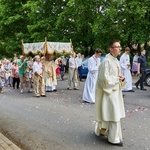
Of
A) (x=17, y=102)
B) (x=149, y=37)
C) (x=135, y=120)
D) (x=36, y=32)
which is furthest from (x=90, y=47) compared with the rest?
(x=135, y=120)

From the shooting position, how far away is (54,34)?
103 feet

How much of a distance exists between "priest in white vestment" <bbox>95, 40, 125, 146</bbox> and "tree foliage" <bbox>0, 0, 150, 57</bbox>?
18.0m

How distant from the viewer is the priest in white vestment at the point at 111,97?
617cm

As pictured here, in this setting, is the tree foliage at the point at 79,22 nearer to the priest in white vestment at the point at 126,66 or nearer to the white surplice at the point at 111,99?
the priest in white vestment at the point at 126,66

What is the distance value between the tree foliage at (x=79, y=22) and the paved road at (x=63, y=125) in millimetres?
13398

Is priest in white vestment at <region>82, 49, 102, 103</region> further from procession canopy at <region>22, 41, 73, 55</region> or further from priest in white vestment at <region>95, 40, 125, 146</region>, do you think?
priest in white vestment at <region>95, 40, 125, 146</region>

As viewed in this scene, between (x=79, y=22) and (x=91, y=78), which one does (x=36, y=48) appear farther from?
(x=79, y=22)

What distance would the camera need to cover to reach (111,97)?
245 inches

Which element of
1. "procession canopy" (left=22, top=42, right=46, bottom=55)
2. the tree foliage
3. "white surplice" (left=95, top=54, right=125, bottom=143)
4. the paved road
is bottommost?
the paved road

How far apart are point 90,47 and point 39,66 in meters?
19.2

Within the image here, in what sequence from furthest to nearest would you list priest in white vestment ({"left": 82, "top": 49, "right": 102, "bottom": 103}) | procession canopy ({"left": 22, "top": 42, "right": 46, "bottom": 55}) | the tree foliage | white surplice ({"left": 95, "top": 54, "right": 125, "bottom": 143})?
the tree foliage
procession canopy ({"left": 22, "top": 42, "right": 46, "bottom": 55})
priest in white vestment ({"left": 82, "top": 49, "right": 102, "bottom": 103})
white surplice ({"left": 95, "top": 54, "right": 125, "bottom": 143})

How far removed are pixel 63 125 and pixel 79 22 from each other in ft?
67.8

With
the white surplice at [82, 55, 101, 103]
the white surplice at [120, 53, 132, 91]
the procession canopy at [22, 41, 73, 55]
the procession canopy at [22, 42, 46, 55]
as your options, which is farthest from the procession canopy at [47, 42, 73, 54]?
the white surplice at [82, 55, 101, 103]

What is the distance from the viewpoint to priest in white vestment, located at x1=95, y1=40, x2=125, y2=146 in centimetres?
617
